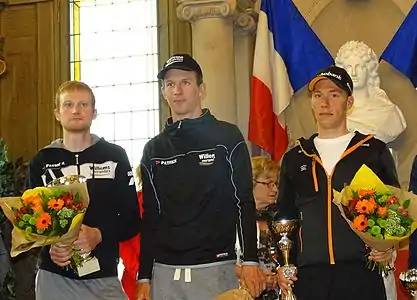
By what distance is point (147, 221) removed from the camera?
3.48 metres

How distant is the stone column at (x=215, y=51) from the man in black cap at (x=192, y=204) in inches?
83.4

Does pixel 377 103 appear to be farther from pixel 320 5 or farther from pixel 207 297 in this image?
pixel 207 297

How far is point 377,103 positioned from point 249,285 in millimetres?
2303

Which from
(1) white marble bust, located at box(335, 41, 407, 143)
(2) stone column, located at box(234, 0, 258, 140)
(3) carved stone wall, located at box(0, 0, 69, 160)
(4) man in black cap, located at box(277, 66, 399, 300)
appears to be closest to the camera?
(4) man in black cap, located at box(277, 66, 399, 300)

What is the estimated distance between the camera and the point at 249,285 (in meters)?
3.20

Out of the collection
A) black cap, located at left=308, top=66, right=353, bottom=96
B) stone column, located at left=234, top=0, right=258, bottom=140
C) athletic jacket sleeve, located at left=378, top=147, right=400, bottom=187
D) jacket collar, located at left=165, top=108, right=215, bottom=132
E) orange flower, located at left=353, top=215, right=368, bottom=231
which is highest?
stone column, located at left=234, top=0, right=258, bottom=140

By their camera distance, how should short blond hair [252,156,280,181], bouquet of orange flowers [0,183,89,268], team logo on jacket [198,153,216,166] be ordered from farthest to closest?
1. short blond hair [252,156,280,181]
2. team logo on jacket [198,153,216,166]
3. bouquet of orange flowers [0,183,89,268]

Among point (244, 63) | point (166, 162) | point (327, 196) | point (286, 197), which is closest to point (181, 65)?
point (166, 162)

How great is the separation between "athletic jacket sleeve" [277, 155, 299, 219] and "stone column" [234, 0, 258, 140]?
2.49 metres

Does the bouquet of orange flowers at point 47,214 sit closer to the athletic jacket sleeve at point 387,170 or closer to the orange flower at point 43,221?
the orange flower at point 43,221

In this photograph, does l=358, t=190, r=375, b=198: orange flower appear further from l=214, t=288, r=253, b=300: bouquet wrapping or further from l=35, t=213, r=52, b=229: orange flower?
l=35, t=213, r=52, b=229: orange flower

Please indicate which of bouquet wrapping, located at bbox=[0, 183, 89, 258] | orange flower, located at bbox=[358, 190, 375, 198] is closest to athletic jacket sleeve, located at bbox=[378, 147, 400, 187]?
orange flower, located at bbox=[358, 190, 375, 198]

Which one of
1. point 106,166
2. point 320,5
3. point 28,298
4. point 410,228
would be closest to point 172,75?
point 106,166

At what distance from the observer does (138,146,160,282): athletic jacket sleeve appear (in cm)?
344
